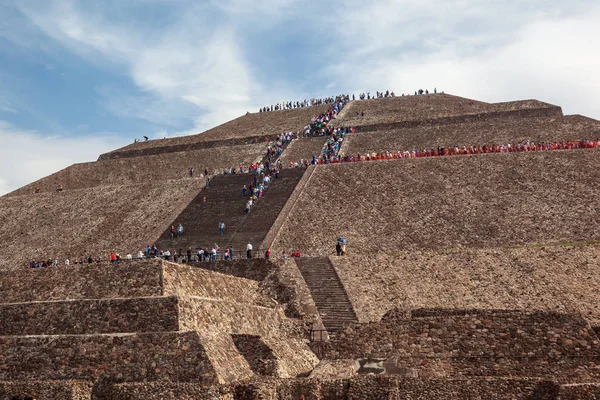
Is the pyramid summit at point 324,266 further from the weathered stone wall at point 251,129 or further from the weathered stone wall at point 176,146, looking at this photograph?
the weathered stone wall at point 251,129

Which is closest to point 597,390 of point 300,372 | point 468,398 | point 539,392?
point 539,392

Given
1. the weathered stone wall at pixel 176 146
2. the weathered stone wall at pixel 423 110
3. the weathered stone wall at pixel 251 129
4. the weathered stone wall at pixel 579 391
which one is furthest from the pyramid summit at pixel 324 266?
the weathered stone wall at pixel 251 129

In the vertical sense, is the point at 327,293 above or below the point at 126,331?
above

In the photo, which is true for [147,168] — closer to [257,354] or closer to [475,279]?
[475,279]

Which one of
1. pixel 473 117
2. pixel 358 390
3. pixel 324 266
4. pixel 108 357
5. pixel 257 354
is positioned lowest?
pixel 358 390

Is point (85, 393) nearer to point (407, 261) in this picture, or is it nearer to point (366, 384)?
point (366, 384)

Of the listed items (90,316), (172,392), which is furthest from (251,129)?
(172,392)
